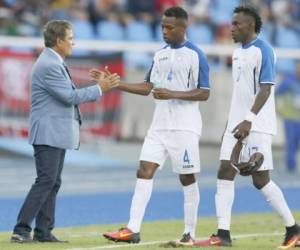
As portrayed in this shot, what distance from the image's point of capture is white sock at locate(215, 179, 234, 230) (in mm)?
10828

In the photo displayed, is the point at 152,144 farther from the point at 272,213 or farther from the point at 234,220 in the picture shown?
the point at 272,213

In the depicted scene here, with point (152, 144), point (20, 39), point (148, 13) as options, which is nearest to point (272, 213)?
point (152, 144)

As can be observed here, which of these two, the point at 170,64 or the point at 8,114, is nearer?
the point at 170,64

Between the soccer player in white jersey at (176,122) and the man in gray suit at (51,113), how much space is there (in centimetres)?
52

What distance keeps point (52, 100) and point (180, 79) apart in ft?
4.07

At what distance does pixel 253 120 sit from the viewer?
10.6 m

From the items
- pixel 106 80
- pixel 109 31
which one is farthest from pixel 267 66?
pixel 109 31

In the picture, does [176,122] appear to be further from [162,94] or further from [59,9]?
[59,9]

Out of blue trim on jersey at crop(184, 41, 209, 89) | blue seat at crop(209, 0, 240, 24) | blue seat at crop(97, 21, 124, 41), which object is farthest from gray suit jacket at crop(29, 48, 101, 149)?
blue seat at crop(209, 0, 240, 24)

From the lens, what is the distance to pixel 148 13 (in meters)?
26.6

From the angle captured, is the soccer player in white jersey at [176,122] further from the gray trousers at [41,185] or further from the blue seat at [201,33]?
the blue seat at [201,33]

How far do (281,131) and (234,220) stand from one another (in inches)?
410

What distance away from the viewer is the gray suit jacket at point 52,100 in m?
11.0

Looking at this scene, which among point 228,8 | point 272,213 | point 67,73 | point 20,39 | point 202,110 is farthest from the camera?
point 228,8
